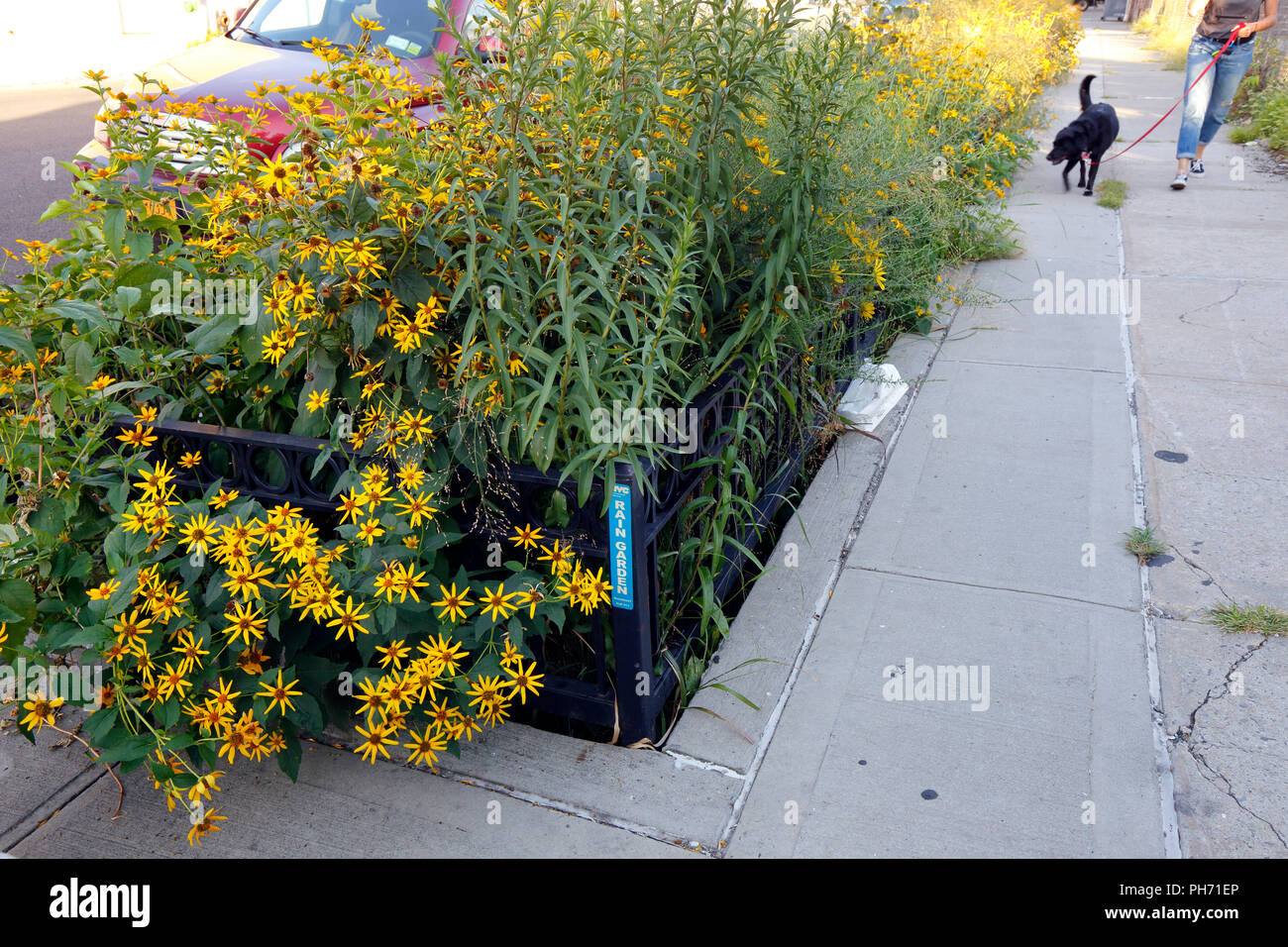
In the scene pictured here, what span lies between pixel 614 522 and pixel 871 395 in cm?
256

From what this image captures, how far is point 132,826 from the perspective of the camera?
7.84ft

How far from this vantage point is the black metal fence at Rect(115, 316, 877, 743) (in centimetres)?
239

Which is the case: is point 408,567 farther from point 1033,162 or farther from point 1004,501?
point 1033,162

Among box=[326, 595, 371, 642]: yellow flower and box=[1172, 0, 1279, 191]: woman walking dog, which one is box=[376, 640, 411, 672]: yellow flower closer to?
box=[326, 595, 371, 642]: yellow flower

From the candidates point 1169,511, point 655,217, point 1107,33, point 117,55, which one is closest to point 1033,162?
point 1169,511

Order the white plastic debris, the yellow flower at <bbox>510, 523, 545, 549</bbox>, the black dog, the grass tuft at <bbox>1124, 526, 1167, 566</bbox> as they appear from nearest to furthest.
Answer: the yellow flower at <bbox>510, 523, 545, 549</bbox> → the grass tuft at <bbox>1124, 526, 1167, 566</bbox> → the white plastic debris → the black dog

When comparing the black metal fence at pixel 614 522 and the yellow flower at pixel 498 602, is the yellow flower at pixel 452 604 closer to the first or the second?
the yellow flower at pixel 498 602

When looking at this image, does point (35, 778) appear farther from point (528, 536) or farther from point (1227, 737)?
point (1227, 737)

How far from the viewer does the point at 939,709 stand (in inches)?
107

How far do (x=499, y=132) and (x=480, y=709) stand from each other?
55.2 inches

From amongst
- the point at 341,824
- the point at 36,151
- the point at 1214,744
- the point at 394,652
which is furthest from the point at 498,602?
the point at 36,151

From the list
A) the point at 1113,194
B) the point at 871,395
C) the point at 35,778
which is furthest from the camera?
the point at 1113,194

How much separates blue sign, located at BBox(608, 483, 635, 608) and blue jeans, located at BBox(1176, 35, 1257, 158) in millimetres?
7804

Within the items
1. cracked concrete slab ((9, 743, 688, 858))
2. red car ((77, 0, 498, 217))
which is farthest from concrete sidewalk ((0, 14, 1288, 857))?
red car ((77, 0, 498, 217))
